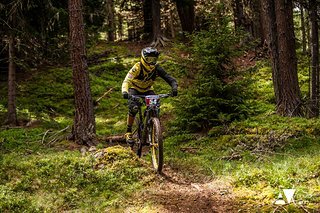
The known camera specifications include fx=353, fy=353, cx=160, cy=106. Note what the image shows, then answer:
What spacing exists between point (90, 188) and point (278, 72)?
774cm

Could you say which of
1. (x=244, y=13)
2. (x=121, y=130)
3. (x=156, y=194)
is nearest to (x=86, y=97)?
(x=121, y=130)

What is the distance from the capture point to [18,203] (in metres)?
5.54

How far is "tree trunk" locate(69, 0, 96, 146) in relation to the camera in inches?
→ 403

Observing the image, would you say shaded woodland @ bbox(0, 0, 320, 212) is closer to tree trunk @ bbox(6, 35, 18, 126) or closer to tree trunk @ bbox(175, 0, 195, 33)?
tree trunk @ bbox(6, 35, 18, 126)

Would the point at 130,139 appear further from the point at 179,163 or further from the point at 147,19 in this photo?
the point at 147,19

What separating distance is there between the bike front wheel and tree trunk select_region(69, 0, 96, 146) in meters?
3.51

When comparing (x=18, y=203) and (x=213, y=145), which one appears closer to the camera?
(x=18, y=203)

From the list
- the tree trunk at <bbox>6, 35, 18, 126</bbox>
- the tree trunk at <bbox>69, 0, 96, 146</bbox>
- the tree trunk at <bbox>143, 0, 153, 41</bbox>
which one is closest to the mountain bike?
the tree trunk at <bbox>69, 0, 96, 146</bbox>

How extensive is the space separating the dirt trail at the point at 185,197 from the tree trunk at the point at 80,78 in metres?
4.27

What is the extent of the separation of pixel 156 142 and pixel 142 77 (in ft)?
5.61

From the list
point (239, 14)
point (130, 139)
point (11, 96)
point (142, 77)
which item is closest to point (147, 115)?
point (142, 77)

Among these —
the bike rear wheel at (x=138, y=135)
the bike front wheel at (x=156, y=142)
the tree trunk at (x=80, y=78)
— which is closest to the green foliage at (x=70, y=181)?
the bike front wheel at (x=156, y=142)

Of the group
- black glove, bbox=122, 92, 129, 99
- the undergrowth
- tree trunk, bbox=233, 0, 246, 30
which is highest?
tree trunk, bbox=233, 0, 246, 30

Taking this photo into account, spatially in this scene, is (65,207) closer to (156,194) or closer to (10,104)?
(156,194)
